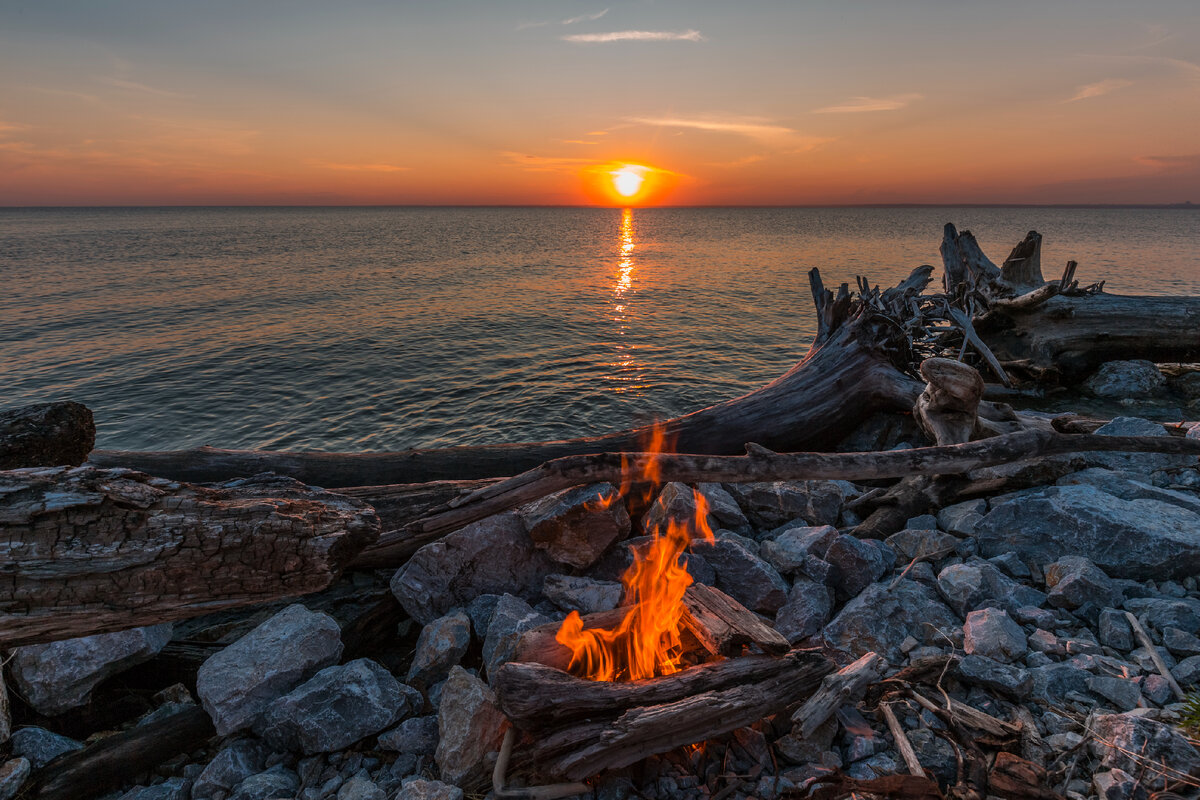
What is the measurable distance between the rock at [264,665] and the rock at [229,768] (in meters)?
0.15

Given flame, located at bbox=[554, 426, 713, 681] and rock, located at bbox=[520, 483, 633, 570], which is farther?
rock, located at bbox=[520, 483, 633, 570]

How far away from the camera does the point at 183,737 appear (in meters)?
3.84

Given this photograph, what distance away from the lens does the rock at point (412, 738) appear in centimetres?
355

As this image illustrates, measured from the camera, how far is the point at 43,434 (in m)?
4.50

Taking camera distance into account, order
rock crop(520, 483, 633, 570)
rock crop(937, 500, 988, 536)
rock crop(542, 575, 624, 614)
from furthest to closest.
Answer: rock crop(937, 500, 988, 536), rock crop(520, 483, 633, 570), rock crop(542, 575, 624, 614)

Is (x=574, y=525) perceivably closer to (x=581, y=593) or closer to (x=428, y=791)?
(x=581, y=593)

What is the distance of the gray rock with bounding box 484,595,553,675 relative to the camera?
400cm

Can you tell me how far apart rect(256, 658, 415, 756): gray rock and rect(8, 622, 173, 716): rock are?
4.40 ft

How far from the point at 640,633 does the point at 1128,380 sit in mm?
15523

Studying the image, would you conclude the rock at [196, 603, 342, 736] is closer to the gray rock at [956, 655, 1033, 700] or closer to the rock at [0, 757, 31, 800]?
the rock at [0, 757, 31, 800]

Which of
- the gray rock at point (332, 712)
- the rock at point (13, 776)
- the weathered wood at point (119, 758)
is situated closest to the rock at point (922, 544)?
the gray rock at point (332, 712)

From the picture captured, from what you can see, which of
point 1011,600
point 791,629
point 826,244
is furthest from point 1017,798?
point 826,244

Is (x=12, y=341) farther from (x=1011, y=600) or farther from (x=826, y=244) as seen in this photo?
(x=826, y=244)

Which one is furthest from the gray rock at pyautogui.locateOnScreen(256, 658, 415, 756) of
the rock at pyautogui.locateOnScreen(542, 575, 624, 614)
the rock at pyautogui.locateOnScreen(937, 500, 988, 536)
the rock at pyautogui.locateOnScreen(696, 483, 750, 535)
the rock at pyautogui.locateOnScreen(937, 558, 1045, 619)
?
the rock at pyautogui.locateOnScreen(937, 500, 988, 536)
